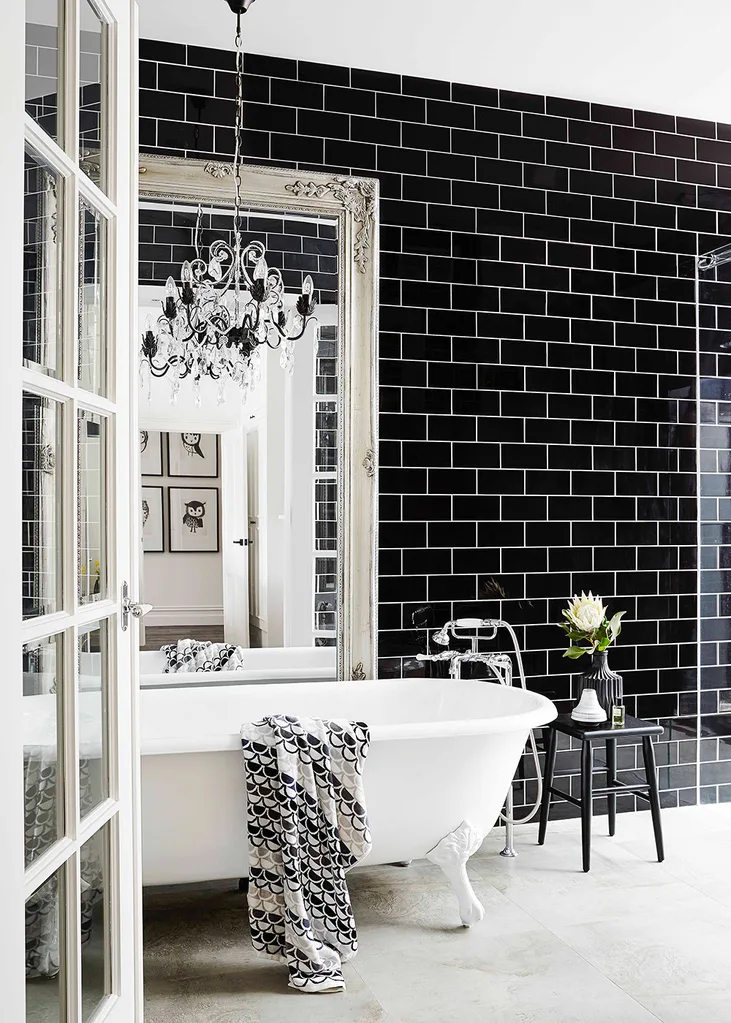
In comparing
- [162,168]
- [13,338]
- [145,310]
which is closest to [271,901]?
[13,338]

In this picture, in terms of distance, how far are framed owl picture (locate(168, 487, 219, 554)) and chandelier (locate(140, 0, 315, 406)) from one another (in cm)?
37

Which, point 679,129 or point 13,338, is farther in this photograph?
point 679,129

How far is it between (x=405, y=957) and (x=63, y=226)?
92.7 inches

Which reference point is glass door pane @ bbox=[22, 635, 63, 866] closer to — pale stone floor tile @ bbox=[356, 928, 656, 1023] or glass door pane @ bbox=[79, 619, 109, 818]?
glass door pane @ bbox=[79, 619, 109, 818]

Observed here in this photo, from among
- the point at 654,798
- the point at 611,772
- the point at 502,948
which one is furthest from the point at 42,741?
the point at 611,772

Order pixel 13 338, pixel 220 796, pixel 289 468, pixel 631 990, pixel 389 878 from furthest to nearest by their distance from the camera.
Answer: pixel 289 468, pixel 389 878, pixel 220 796, pixel 631 990, pixel 13 338

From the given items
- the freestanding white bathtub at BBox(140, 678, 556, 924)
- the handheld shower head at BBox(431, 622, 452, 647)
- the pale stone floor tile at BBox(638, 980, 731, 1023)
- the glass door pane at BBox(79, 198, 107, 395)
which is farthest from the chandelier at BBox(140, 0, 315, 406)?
the pale stone floor tile at BBox(638, 980, 731, 1023)

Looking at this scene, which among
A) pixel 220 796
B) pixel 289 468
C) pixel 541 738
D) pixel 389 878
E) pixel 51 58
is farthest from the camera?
pixel 541 738

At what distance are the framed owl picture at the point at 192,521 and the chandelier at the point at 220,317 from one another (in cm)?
37

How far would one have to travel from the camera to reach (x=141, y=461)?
3537 mm

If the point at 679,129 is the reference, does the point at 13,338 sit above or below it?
below

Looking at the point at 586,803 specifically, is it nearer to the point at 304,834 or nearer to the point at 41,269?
the point at 304,834

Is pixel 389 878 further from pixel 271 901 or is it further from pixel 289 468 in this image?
pixel 289 468

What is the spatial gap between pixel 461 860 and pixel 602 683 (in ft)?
3.62
